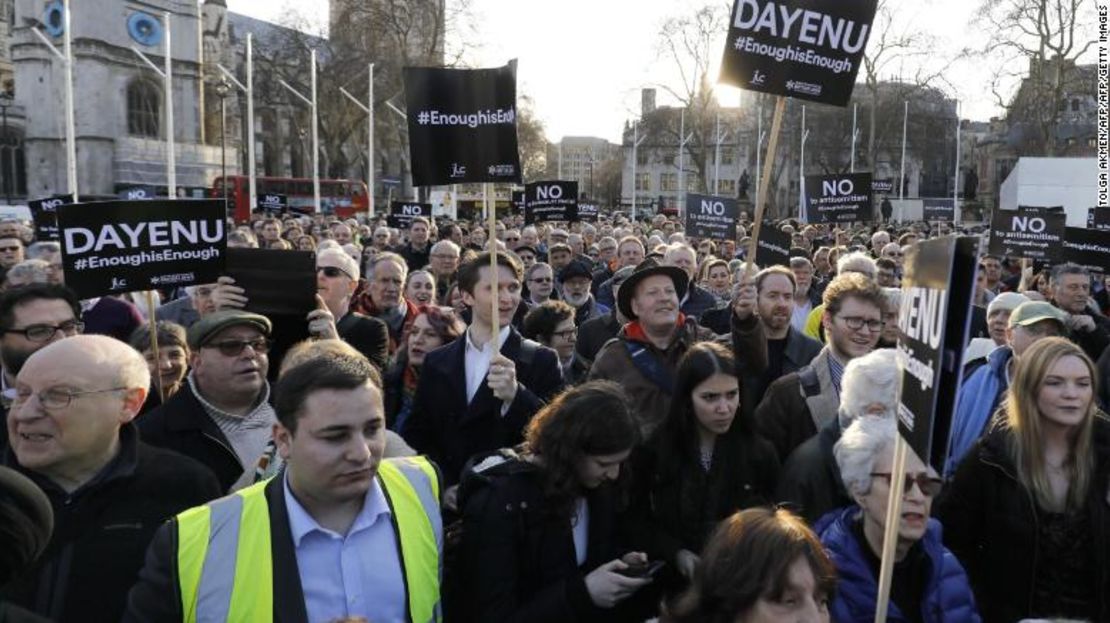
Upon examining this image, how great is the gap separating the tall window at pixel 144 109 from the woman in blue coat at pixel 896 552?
53957 millimetres

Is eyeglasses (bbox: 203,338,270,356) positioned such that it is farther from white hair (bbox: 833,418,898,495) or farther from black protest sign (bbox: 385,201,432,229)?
black protest sign (bbox: 385,201,432,229)

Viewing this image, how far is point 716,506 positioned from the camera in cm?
329

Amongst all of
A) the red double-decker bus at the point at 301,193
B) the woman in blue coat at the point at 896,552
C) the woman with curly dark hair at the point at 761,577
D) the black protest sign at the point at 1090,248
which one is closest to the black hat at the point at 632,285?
the woman in blue coat at the point at 896,552

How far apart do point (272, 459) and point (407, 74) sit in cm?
263

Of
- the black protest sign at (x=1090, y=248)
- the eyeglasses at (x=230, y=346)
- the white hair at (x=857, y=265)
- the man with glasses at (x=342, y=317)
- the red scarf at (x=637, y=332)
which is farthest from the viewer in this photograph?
the black protest sign at (x=1090, y=248)

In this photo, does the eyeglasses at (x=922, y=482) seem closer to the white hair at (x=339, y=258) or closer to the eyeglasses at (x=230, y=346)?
the eyeglasses at (x=230, y=346)

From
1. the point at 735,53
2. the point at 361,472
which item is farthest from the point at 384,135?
the point at 361,472

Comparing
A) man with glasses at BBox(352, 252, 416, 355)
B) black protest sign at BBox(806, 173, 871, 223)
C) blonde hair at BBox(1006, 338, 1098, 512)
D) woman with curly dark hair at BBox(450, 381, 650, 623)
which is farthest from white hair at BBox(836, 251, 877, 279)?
black protest sign at BBox(806, 173, 871, 223)

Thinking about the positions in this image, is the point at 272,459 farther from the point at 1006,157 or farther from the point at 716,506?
the point at 1006,157

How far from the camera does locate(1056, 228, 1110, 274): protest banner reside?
308 inches

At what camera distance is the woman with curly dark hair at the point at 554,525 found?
2.70 m

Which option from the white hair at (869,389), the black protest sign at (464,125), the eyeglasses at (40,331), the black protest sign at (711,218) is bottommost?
the white hair at (869,389)

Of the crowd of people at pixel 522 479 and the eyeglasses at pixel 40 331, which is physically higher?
the eyeglasses at pixel 40 331

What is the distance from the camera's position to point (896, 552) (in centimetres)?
269
